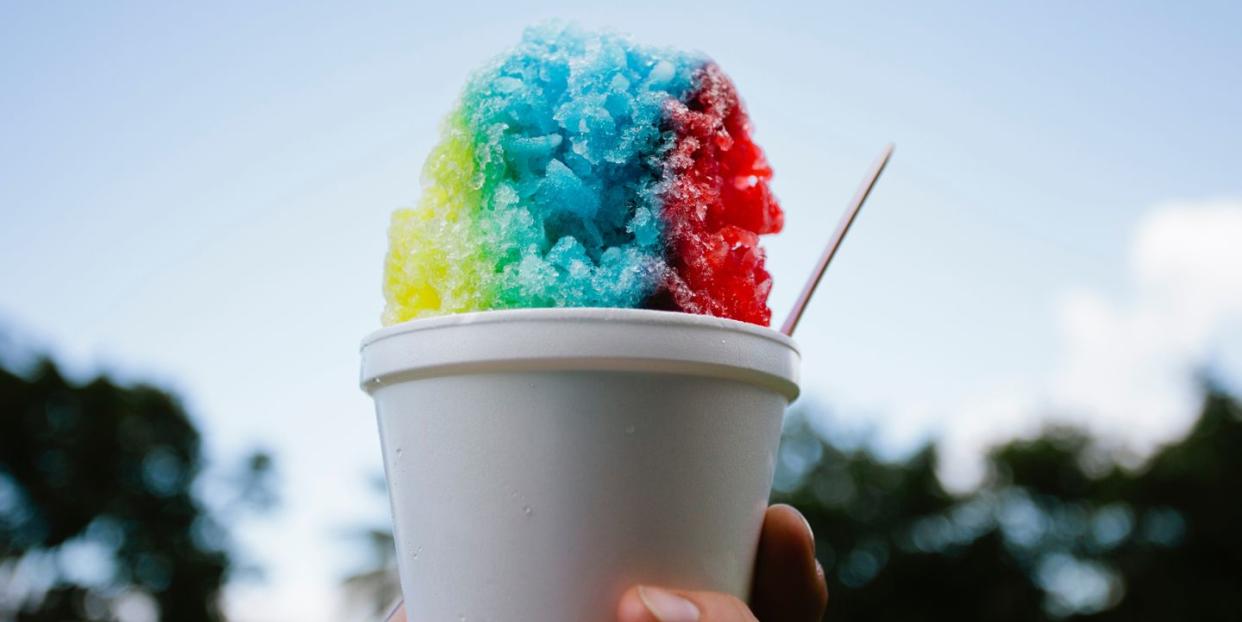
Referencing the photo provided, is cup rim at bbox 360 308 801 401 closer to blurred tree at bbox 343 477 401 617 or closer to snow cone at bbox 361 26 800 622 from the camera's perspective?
snow cone at bbox 361 26 800 622

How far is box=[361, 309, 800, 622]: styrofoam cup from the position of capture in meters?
Answer: 1.91

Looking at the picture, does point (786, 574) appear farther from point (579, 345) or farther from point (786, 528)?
point (579, 345)

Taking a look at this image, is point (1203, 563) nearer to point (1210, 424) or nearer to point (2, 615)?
point (1210, 424)

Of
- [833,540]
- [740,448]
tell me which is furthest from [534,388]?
[833,540]

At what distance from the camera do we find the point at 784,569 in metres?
2.24

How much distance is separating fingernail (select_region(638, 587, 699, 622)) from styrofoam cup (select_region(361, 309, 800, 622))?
0.13 feet

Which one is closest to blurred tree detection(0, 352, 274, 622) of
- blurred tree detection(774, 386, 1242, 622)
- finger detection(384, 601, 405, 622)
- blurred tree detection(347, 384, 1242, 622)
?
blurred tree detection(347, 384, 1242, 622)

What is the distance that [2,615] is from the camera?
2897 centimetres

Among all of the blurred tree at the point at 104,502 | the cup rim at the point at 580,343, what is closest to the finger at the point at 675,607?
the cup rim at the point at 580,343

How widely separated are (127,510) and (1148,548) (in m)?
32.4

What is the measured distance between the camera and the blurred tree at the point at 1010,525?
3572 cm

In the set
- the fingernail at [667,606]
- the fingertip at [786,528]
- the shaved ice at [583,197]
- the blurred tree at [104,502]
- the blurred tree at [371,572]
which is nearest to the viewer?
the fingernail at [667,606]

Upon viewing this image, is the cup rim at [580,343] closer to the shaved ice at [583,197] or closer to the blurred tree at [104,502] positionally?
the shaved ice at [583,197]

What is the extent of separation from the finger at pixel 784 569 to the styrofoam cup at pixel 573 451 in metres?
0.21
